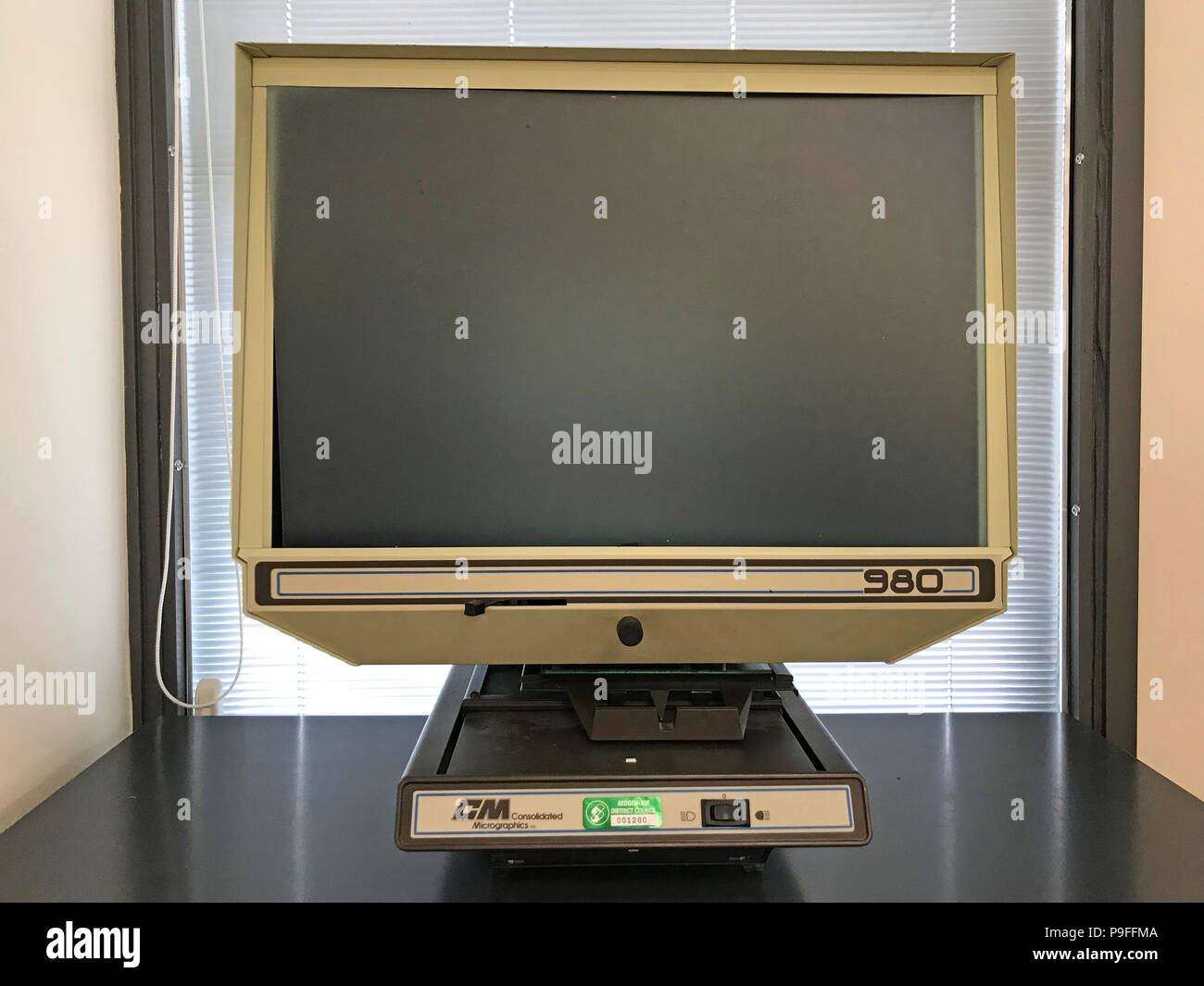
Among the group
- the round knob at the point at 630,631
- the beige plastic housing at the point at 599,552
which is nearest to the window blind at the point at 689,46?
the beige plastic housing at the point at 599,552

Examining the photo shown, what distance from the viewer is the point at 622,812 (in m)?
0.76

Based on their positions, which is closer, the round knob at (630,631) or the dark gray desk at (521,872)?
the dark gray desk at (521,872)

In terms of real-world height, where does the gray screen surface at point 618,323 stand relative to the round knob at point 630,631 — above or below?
above

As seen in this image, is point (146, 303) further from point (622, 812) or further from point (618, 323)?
point (622, 812)

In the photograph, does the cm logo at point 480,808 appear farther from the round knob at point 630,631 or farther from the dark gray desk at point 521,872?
the round knob at point 630,631

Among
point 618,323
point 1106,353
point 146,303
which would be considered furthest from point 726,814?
point 146,303

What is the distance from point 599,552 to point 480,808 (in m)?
0.29

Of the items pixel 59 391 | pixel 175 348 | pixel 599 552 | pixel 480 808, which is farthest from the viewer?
pixel 175 348

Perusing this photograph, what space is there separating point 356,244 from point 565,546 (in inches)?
15.6

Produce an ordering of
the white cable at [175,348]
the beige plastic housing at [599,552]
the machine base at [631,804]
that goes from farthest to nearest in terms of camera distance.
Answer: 1. the white cable at [175,348]
2. the beige plastic housing at [599,552]
3. the machine base at [631,804]

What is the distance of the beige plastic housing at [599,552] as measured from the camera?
2.93 ft

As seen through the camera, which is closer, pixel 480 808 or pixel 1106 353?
pixel 480 808

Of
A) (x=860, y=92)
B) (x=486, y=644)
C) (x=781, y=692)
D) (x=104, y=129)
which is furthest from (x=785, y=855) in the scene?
(x=104, y=129)
